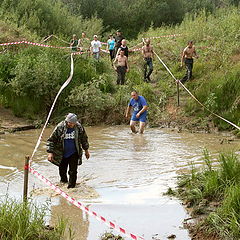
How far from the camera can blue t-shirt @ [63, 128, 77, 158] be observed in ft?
29.6

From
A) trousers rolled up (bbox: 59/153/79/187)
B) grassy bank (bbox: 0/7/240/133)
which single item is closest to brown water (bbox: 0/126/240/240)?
trousers rolled up (bbox: 59/153/79/187)

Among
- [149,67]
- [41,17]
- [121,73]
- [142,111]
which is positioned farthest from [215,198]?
[41,17]

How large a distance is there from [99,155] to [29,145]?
2433 mm

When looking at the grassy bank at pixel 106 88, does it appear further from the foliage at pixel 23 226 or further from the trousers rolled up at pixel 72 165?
the foliage at pixel 23 226

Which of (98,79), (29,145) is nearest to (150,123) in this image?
(98,79)

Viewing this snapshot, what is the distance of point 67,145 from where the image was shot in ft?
29.8

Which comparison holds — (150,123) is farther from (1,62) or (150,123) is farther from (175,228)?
(175,228)

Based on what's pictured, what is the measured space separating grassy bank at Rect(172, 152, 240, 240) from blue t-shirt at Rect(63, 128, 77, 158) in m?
1.99

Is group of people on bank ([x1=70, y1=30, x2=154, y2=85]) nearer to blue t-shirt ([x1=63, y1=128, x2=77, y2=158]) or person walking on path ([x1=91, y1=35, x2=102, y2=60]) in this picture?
person walking on path ([x1=91, y1=35, x2=102, y2=60])

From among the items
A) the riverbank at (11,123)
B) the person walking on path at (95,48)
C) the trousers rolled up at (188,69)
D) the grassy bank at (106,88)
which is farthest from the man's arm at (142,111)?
the person walking on path at (95,48)

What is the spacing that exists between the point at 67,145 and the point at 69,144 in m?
0.04

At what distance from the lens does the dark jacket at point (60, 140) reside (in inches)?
354

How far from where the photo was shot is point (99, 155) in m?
12.5

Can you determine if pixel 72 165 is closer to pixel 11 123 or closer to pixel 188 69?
pixel 11 123
